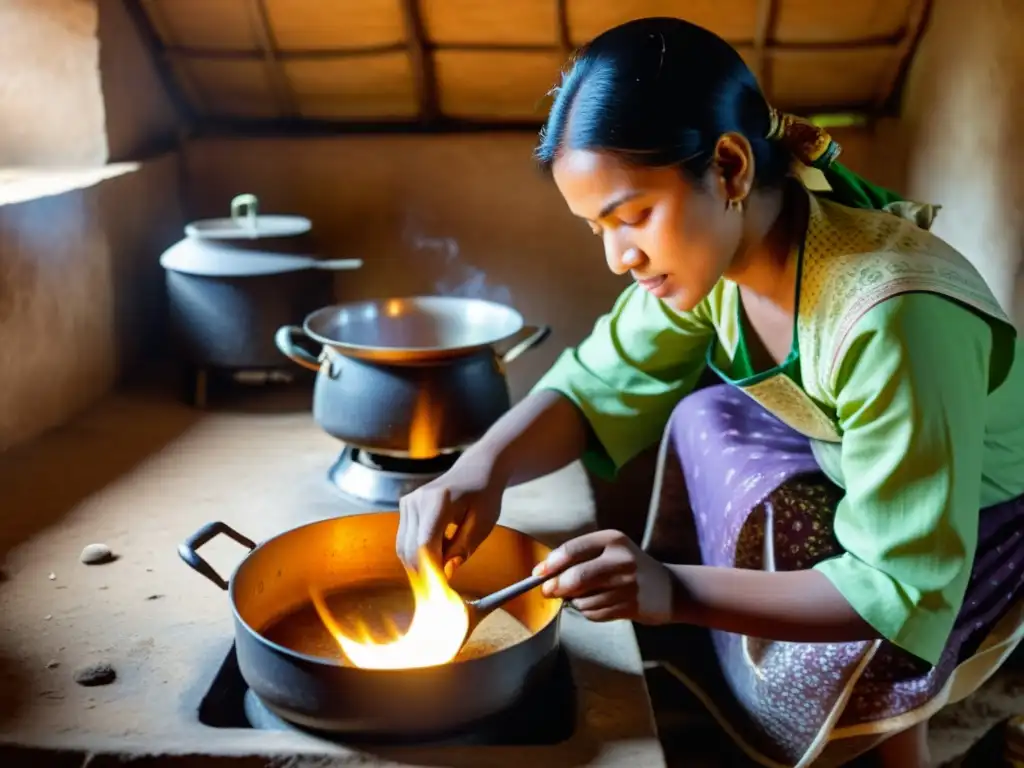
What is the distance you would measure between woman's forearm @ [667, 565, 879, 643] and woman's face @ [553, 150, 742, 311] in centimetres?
29

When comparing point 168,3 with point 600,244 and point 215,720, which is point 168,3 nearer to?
point 600,244

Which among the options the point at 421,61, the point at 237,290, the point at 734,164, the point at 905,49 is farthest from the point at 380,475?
the point at 905,49

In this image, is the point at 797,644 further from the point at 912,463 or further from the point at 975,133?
the point at 975,133

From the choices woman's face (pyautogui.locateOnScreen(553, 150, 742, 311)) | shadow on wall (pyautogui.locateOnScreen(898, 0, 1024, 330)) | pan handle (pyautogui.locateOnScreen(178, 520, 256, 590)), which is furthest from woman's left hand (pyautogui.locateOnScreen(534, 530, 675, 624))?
shadow on wall (pyautogui.locateOnScreen(898, 0, 1024, 330))

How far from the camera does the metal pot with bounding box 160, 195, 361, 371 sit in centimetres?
185

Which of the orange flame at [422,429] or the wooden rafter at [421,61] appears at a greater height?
the wooden rafter at [421,61]

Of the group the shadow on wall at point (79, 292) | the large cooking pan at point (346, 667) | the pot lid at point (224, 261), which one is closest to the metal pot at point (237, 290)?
the pot lid at point (224, 261)

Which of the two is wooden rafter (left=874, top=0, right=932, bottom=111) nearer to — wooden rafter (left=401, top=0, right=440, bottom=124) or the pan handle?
wooden rafter (left=401, top=0, right=440, bottom=124)

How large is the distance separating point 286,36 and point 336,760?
4.90 feet

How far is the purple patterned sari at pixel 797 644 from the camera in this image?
1.13m

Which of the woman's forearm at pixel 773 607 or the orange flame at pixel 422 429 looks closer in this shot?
the woman's forearm at pixel 773 607

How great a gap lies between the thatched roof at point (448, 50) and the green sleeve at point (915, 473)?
1.09 meters

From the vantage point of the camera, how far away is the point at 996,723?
1.45 meters

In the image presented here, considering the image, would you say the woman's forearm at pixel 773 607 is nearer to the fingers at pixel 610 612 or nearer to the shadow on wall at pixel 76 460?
the fingers at pixel 610 612
